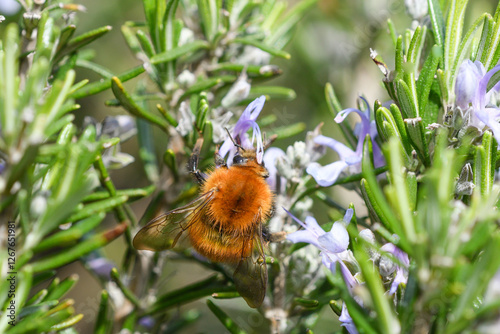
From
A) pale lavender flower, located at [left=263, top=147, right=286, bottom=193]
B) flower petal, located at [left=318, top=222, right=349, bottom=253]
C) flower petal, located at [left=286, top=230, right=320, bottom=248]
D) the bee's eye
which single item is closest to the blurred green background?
pale lavender flower, located at [left=263, top=147, right=286, bottom=193]

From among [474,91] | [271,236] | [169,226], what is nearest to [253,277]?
[271,236]

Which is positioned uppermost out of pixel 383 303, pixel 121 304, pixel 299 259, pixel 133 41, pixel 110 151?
pixel 133 41

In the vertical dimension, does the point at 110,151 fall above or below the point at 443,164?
below

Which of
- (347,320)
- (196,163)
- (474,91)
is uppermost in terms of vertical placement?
(474,91)

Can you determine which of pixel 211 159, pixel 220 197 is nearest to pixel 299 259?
pixel 220 197

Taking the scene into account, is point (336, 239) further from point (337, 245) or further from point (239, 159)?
point (239, 159)

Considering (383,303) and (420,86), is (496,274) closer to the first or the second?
(383,303)

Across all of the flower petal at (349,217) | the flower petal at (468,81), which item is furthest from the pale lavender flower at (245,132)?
the flower petal at (468,81)
